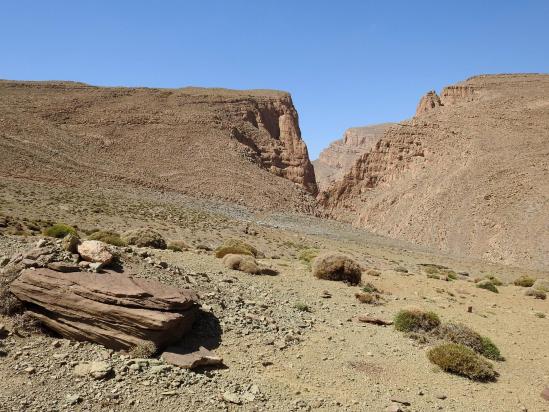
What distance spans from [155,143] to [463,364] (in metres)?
56.2

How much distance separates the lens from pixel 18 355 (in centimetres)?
826

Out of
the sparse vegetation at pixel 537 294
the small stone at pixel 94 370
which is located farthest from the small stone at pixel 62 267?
the sparse vegetation at pixel 537 294

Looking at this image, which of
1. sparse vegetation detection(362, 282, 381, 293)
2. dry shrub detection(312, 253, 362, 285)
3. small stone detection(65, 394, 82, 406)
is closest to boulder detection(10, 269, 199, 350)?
small stone detection(65, 394, 82, 406)

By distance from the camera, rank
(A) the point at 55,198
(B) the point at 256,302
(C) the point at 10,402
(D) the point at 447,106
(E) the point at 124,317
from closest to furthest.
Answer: (C) the point at 10,402, (E) the point at 124,317, (B) the point at 256,302, (A) the point at 55,198, (D) the point at 447,106

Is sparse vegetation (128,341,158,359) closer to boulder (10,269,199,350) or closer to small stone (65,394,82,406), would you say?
boulder (10,269,199,350)

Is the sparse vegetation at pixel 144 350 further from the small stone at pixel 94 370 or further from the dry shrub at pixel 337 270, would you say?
the dry shrub at pixel 337 270

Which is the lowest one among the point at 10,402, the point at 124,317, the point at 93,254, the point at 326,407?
the point at 10,402

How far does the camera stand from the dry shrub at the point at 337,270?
56.9ft

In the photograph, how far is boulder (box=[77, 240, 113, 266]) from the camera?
34.4ft

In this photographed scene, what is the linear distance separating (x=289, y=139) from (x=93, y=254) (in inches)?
2732

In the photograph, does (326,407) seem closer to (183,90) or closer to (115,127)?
(115,127)

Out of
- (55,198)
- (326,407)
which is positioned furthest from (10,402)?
(55,198)

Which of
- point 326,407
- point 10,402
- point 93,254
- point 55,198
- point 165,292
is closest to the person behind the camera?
point 10,402

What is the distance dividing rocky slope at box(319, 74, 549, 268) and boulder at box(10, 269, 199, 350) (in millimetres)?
38159
